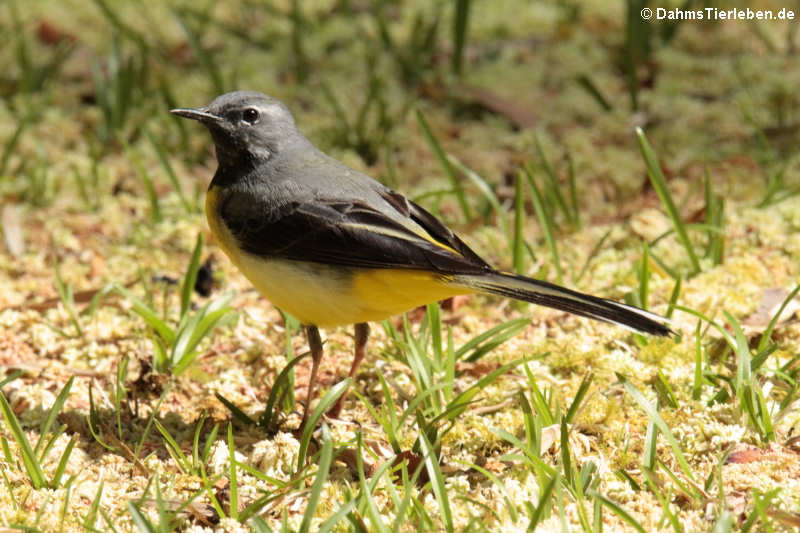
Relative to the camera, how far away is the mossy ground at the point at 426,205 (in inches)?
156

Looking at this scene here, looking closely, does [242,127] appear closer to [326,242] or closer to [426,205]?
[326,242]

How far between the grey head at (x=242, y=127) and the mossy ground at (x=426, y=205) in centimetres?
95

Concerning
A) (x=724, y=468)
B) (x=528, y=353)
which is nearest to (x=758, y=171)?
(x=528, y=353)

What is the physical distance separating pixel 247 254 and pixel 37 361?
4.53ft

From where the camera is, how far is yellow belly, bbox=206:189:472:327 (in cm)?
423

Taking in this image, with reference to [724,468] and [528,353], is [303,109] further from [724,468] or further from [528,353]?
[724,468]

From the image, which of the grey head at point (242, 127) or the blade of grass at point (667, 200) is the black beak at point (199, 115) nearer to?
the grey head at point (242, 127)

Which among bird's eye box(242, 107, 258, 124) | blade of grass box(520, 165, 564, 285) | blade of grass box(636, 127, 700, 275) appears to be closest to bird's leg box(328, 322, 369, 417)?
bird's eye box(242, 107, 258, 124)

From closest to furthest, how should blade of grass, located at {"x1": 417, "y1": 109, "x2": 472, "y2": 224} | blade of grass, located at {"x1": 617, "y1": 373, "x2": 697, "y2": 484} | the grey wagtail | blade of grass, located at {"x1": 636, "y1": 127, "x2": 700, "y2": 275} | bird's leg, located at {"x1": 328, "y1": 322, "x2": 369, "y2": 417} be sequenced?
blade of grass, located at {"x1": 617, "y1": 373, "x2": 697, "y2": 484}
the grey wagtail
bird's leg, located at {"x1": 328, "y1": 322, "x2": 369, "y2": 417}
blade of grass, located at {"x1": 636, "y1": 127, "x2": 700, "y2": 275}
blade of grass, located at {"x1": 417, "y1": 109, "x2": 472, "y2": 224}

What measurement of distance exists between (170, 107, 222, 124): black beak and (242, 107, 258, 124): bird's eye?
0.12m

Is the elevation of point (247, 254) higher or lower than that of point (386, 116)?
lower

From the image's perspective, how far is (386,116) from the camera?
7.19 meters

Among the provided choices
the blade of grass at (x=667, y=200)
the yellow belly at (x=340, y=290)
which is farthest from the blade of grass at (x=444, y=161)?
the yellow belly at (x=340, y=290)

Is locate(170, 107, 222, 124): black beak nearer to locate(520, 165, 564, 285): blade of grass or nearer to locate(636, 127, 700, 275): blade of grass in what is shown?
locate(520, 165, 564, 285): blade of grass
